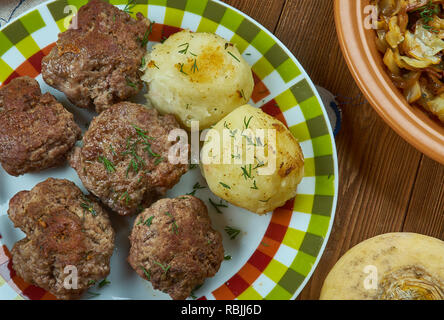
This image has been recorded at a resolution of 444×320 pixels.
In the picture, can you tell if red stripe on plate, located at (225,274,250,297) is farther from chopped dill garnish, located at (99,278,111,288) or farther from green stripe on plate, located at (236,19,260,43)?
green stripe on plate, located at (236,19,260,43)

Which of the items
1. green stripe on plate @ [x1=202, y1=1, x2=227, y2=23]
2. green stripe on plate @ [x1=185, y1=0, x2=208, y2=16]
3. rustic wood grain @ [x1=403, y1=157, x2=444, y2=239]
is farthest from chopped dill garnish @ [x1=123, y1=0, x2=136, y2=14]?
rustic wood grain @ [x1=403, y1=157, x2=444, y2=239]

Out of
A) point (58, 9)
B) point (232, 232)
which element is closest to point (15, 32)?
point (58, 9)

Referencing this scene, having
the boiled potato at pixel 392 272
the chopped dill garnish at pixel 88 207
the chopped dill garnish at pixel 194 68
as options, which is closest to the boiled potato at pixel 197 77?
the chopped dill garnish at pixel 194 68

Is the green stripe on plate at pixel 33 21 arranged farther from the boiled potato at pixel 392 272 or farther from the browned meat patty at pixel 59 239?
the boiled potato at pixel 392 272
